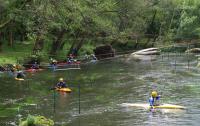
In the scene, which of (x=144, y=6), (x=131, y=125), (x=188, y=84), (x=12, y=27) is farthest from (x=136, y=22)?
(x=131, y=125)

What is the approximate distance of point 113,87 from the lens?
1698 inches

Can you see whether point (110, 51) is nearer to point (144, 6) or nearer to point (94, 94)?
point (144, 6)

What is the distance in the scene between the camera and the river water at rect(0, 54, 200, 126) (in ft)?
95.5

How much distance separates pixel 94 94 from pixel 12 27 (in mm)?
29100

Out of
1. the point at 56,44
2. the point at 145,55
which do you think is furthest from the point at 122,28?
the point at 56,44

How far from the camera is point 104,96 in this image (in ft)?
124

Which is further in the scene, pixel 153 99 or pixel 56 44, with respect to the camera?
pixel 56 44

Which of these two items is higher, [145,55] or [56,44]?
[56,44]

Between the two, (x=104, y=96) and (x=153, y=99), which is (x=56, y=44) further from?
(x=153, y=99)

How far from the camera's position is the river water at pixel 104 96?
29094 millimetres

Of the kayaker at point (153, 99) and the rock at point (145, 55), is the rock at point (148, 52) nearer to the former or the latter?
the rock at point (145, 55)

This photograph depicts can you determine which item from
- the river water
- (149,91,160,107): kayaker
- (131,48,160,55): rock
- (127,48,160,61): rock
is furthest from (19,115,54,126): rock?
(131,48,160,55): rock

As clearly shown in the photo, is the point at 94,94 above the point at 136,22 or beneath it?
beneath

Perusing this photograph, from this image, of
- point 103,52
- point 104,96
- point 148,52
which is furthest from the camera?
point 148,52
